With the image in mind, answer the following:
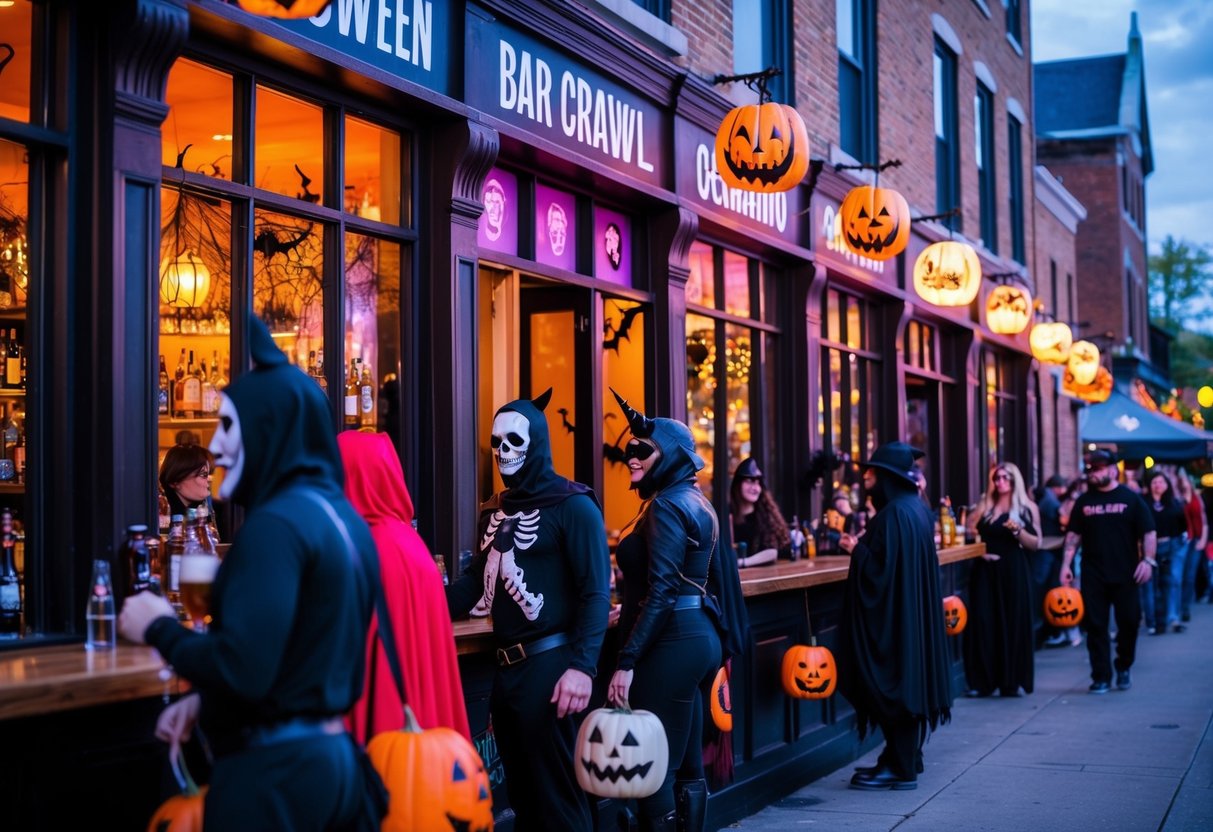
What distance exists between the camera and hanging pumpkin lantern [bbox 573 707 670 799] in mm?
5664

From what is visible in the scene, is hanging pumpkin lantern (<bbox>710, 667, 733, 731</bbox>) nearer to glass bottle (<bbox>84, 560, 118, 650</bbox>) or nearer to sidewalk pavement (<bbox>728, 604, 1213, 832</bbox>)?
sidewalk pavement (<bbox>728, 604, 1213, 832</bbox>)

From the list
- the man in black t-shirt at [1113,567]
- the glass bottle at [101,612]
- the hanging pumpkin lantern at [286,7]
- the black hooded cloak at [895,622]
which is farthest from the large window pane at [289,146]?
the man in black t-shirt at [1113,567]

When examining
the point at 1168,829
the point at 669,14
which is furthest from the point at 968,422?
the point at 1168,829

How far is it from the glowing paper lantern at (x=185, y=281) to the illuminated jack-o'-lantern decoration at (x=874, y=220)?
6487 mm

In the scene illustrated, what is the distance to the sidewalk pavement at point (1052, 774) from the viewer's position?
833cm

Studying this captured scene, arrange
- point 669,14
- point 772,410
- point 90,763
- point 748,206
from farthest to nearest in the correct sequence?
point 772,410
point 748,206
point 669,14
point 90,763

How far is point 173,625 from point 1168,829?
20.8 feet

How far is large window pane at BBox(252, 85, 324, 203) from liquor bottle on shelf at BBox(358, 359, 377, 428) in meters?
0.99

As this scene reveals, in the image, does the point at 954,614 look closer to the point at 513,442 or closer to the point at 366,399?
the point at 366,399

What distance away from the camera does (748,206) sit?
11898 mm

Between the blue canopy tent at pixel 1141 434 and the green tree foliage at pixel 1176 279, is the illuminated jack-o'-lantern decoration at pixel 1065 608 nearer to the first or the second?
the blue canopy tent at pixel 1141 434

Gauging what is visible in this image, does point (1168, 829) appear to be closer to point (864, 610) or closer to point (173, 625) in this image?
point (864, 610)

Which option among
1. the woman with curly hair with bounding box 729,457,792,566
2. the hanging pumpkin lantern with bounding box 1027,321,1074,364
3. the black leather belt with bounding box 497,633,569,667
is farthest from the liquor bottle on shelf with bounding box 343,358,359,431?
the hanging pumpkin lantern with bounding box 1027,321,1074,364

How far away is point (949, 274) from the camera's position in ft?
47.8
